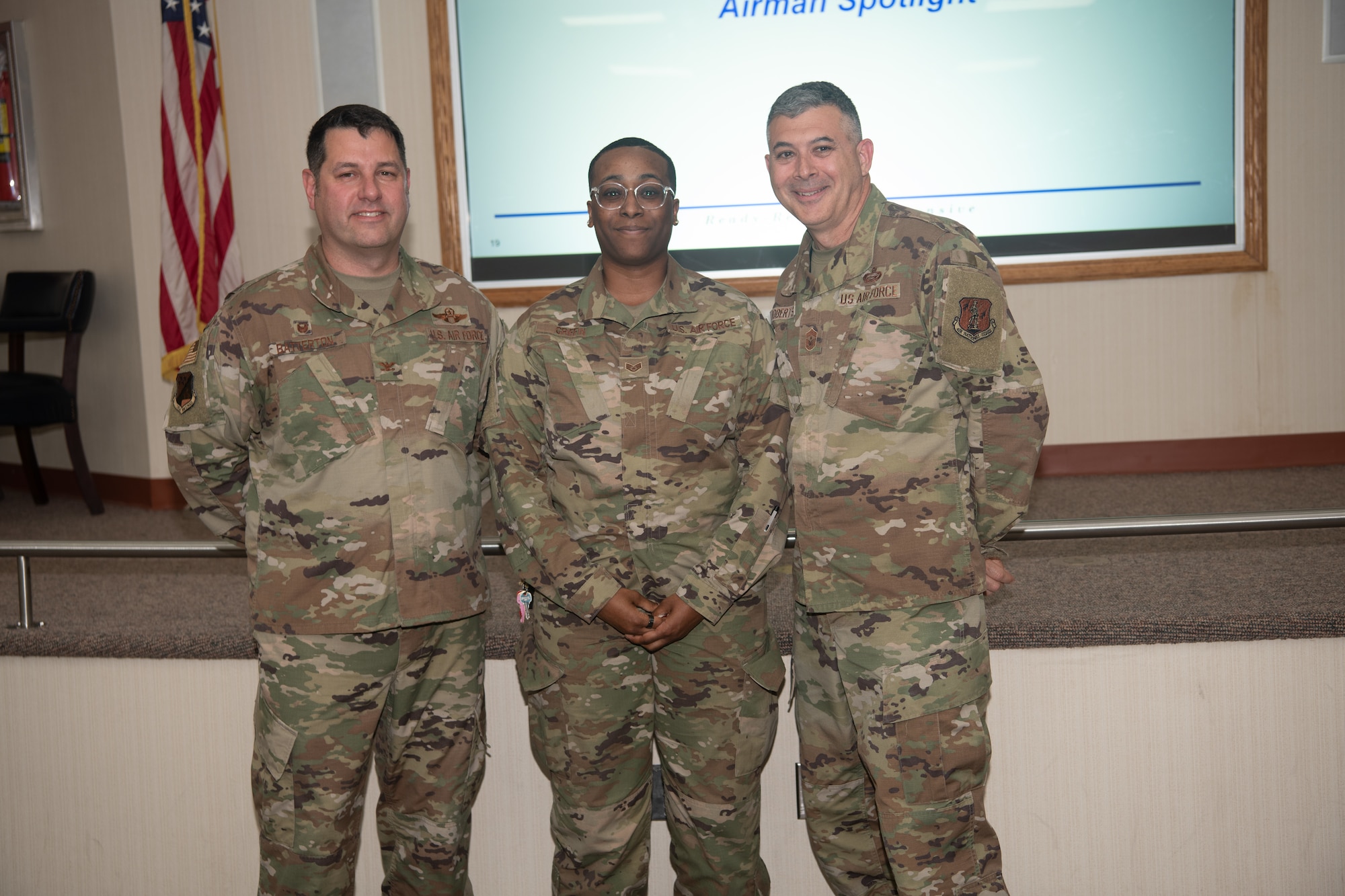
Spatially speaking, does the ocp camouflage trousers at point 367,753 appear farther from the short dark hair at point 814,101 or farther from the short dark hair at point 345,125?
the short dark hair at point 814,101

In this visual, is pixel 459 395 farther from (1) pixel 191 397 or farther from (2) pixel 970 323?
(2) pixel 970 323

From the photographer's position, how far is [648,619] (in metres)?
1.66

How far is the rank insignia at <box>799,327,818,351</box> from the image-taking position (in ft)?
5.67

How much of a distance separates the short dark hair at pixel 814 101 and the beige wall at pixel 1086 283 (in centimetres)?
260

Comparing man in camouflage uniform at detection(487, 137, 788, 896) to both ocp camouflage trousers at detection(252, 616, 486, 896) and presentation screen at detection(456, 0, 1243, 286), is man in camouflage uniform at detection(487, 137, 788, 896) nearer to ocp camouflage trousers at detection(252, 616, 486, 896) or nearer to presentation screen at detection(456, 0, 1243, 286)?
ocp camouflage trousers at detection(252, 616, 486, 896)

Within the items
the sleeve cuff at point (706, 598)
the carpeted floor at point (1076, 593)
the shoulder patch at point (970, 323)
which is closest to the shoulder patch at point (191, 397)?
the carpeted floor at point (1076, 593)

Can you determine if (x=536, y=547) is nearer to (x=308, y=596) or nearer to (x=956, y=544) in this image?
(x=308, y=596)

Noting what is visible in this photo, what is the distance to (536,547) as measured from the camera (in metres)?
1.69

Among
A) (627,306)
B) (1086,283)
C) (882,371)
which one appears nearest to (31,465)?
(627,306)

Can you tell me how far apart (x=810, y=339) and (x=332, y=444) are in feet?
2.77

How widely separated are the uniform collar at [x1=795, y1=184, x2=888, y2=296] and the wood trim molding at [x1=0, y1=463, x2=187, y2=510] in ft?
10.7

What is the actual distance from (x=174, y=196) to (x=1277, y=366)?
4521 millimetres

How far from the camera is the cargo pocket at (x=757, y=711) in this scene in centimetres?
173

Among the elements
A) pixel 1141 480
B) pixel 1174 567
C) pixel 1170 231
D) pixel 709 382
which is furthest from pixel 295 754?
pixel 1170 231
